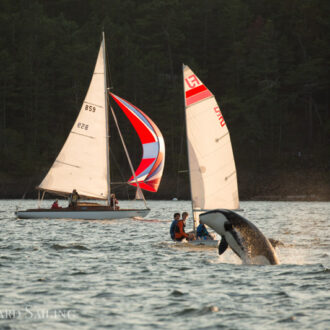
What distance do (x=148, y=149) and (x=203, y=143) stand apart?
18.1m

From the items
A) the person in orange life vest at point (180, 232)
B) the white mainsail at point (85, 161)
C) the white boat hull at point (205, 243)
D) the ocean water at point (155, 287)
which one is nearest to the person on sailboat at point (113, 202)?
the white mainsail at point (85, 161)

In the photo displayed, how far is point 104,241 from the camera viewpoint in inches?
1225

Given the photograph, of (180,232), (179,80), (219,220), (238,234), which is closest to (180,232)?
(180,232)

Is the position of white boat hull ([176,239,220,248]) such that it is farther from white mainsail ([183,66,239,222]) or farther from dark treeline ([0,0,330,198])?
dark treeline ([0,0,330,198])

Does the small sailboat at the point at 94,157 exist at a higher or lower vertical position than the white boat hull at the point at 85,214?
higher

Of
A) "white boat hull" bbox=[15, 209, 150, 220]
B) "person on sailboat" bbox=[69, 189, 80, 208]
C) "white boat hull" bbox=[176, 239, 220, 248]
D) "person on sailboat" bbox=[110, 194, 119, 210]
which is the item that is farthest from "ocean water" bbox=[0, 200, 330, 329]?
"person on sailboat" bbox=[110, 194, 119, 210]

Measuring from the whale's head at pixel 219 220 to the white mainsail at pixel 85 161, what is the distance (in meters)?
27.5

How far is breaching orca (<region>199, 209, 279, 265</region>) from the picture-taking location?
19.3 m

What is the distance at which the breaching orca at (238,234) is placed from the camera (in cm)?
1934

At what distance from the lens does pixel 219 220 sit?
19797mm

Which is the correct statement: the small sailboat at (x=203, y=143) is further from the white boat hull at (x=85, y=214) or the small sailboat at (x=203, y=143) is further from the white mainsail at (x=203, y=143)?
the white boat hull at (x=85, y=214)

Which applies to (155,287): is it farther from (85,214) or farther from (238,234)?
(85,214)

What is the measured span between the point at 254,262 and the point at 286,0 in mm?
95992

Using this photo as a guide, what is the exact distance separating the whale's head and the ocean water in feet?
4.39
